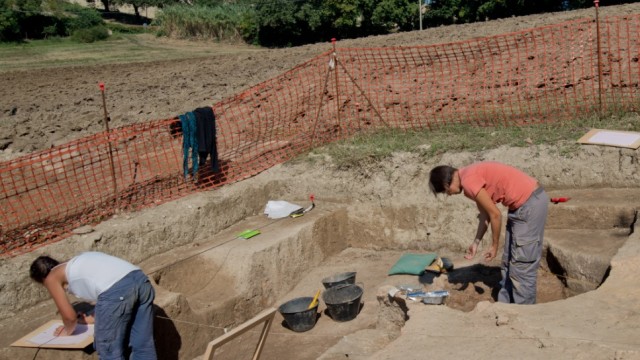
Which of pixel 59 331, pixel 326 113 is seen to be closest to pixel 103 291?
pixel 59 331

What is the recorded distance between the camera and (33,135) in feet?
45.0

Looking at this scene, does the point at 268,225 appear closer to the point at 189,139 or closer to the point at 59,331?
the point at 189,139

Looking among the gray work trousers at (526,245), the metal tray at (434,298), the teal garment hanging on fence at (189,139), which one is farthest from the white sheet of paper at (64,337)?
the gray work trousers at (526,245)

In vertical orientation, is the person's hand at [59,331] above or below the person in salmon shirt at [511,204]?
below

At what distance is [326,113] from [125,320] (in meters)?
7.44

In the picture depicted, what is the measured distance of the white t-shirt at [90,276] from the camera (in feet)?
20.4

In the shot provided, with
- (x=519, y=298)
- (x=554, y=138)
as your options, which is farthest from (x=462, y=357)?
(x=554, y=138)

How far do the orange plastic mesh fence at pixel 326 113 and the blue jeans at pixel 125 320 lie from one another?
3.38 meters

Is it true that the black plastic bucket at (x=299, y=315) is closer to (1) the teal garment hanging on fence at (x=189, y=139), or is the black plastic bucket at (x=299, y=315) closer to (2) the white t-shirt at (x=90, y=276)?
(2) the white t-shirt at (x=90, y=276)

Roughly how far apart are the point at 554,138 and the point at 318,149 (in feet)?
12.6

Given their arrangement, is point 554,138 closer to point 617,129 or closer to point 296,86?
point 617,129

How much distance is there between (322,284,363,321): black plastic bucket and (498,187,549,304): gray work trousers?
2038 millimetres

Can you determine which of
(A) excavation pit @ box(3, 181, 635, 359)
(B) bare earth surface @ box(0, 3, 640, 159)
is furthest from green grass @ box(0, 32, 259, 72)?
(A) excavation pit @ box(3, 181, 635, 359)

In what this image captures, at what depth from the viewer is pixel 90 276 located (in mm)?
6238
